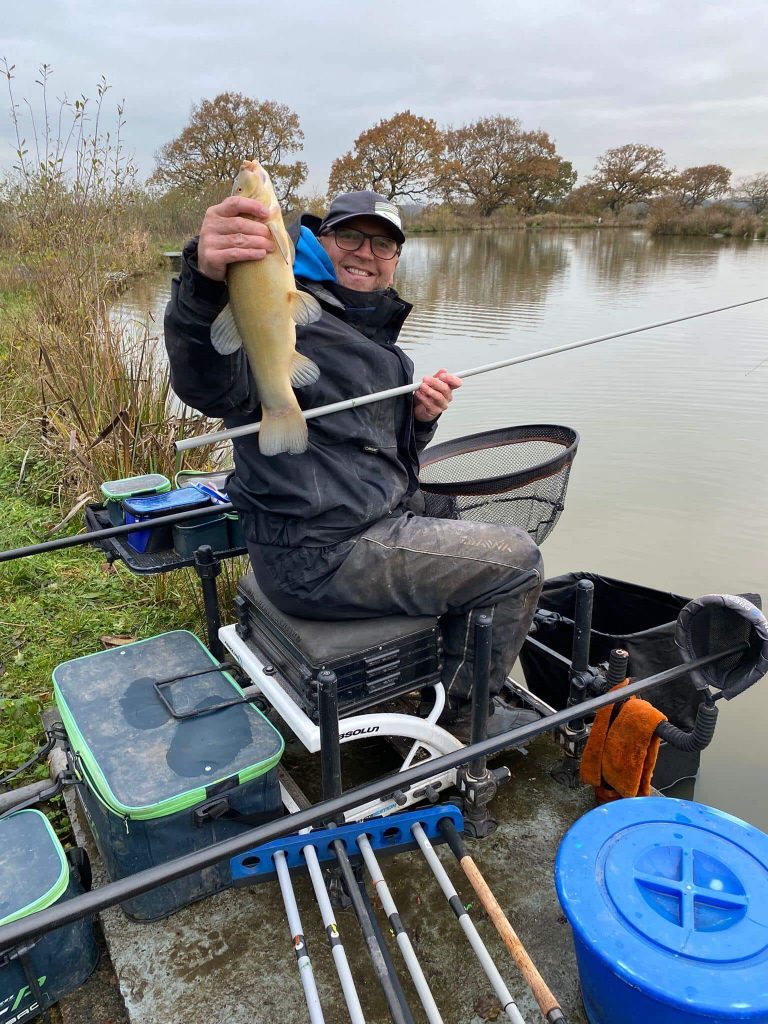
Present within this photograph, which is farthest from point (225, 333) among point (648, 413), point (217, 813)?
point (648, 413)

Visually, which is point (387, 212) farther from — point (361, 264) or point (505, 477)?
point (505, 477)

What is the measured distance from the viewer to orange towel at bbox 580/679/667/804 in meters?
2.15

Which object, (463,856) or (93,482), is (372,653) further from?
(93,482)

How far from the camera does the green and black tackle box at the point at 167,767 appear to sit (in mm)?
1870

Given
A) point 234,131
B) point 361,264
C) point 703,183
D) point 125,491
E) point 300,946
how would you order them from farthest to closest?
point 703,183 → point 234,131 → point 125,491 → point 361,264 → point 300,946

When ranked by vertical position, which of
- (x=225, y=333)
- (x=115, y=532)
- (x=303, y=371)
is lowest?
(x=115, y=532)

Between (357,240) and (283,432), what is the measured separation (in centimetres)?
81

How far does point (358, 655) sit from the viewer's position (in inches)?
80.7

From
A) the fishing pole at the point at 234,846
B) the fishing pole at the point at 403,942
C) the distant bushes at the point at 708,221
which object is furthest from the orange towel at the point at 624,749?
the distant bushes at the point at 708,221

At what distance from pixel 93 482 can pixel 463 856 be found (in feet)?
12.3

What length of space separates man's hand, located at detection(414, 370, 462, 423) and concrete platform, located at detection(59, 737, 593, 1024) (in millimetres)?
1433

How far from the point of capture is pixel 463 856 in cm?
187

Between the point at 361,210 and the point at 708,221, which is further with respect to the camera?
the point at 708,221

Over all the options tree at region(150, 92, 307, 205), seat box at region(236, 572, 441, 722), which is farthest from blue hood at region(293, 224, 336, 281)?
tree at region(150, 92, 307, 205)
